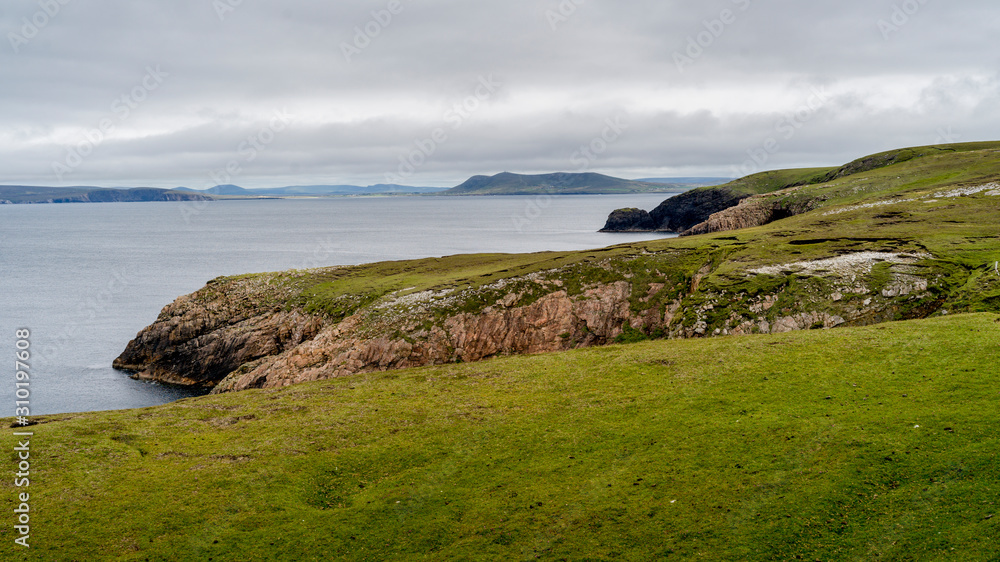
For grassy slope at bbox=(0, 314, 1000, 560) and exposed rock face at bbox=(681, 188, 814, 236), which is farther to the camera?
exposed rock face at bbox=(681, 188, 814, 236)

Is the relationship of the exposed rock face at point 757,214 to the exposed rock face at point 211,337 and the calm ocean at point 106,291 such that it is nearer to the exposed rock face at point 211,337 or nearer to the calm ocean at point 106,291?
the calm ocean at point 106,291

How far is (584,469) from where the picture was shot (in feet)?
79.2

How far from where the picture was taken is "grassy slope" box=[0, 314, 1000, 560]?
1973 centimetres

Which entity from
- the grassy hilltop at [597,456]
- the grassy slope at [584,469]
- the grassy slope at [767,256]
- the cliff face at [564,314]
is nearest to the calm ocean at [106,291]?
the cliff face at [564,314]

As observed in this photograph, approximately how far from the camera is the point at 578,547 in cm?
1981

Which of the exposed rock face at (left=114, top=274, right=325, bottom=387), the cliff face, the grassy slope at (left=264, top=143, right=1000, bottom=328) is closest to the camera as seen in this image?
the cliff face

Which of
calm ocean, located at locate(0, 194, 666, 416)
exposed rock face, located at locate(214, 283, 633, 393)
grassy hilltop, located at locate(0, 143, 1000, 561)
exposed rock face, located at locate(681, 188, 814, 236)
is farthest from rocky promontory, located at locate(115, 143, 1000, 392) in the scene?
exposed rock face, located at locate(681, 188, 814, 236)

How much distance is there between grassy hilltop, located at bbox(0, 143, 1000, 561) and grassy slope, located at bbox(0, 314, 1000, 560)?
0.09m

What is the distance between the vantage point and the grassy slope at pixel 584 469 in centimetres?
1973

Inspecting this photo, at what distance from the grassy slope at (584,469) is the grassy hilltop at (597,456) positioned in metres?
0.09

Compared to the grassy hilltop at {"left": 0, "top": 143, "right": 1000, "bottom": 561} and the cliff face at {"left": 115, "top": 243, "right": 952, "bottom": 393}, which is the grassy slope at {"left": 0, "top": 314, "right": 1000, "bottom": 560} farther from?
the cliff face at {"left": 115, "top": 243, "right": 952, "bottom": 393}

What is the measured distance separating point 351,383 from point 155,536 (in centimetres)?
1912

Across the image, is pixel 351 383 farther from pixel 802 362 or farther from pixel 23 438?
pixel 802 362

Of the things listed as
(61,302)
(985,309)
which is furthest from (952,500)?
(61,302)
